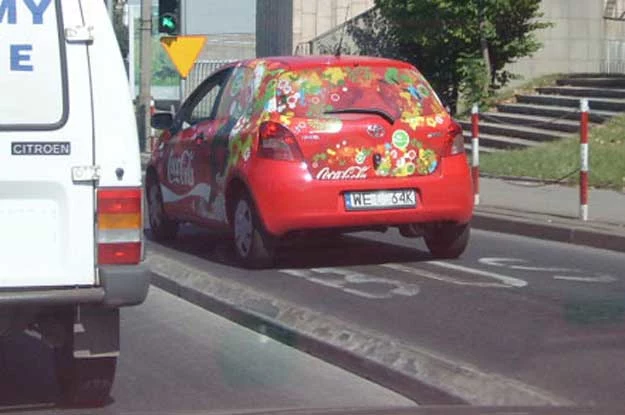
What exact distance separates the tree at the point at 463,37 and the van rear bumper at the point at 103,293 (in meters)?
18.8

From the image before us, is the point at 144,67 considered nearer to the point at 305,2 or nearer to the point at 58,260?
the point at 305,2

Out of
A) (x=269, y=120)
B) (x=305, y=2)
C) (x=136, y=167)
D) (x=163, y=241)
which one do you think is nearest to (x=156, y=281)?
(x=269, y=120)

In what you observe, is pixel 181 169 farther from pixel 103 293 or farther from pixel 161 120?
pixel 103 293

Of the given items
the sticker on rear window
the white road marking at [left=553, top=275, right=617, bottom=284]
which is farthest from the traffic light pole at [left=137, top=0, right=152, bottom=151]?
the sticker on rear window

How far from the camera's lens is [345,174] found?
1069 cm

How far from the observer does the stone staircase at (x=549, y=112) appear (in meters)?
21.3

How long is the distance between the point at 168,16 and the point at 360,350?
56.7 feet

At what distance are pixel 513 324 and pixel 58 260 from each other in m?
3.55

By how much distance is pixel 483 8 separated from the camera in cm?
2453

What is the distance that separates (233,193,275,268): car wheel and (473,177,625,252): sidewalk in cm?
322

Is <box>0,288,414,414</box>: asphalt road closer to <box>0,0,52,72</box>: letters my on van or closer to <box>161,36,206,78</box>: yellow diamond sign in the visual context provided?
<box>0,0,52,72</box>: letters my on van

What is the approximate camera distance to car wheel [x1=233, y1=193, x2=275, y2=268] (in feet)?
36.0

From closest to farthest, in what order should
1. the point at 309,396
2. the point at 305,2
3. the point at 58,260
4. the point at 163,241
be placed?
the point at 58,260, the point at 309,396, the point at 163,241, the point at 305,2

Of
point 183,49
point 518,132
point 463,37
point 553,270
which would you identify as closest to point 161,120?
point 553,270
